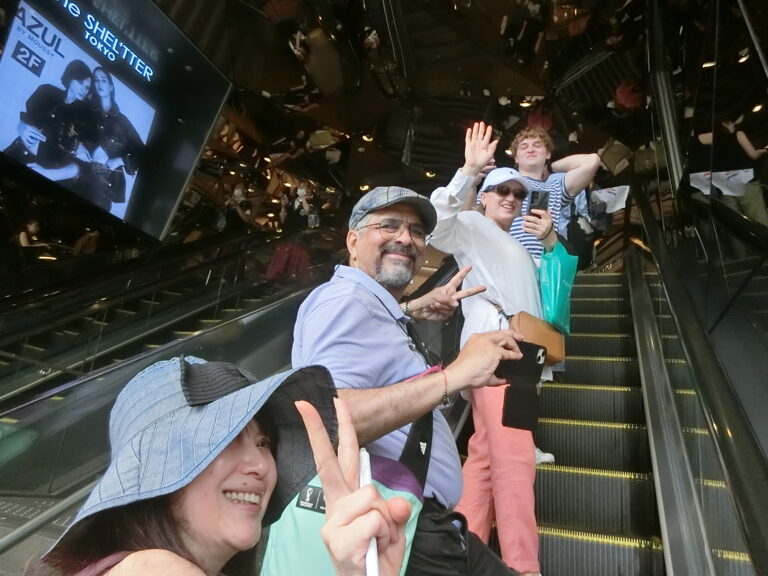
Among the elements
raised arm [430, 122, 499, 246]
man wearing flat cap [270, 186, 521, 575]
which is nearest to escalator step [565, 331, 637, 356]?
raised arm [430, 122, 499, 246]

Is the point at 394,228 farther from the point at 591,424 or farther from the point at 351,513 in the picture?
the point at 591,424

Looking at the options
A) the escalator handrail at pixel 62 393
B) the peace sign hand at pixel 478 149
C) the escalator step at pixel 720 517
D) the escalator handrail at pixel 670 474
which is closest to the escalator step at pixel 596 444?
the escalator handrail at pixel 670 474

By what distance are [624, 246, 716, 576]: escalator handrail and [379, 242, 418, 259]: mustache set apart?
1.19 m

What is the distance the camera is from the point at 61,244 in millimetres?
6039

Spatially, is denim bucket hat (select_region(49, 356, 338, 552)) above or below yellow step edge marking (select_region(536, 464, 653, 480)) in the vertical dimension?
above

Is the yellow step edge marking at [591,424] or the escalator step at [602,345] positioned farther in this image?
the escalator step at [602,345]

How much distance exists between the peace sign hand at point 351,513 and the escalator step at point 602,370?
138 inches

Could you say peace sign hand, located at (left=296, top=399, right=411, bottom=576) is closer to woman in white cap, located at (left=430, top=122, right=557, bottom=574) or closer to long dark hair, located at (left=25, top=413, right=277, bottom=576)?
long dark hair, located at (left=25, top=413, right=277, bottom=576)

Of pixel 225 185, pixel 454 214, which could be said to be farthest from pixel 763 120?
pixel 225 185

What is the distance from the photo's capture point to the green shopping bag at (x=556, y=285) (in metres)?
2.58

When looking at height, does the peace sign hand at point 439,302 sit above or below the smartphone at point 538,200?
below

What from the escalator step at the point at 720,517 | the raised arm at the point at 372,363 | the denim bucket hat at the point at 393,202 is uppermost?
the denim bucket hat at the point at 393,202

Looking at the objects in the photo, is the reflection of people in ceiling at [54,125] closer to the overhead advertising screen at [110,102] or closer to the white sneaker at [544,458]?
the overhead advertising screen at [110,102]

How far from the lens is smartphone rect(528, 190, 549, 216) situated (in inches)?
118
